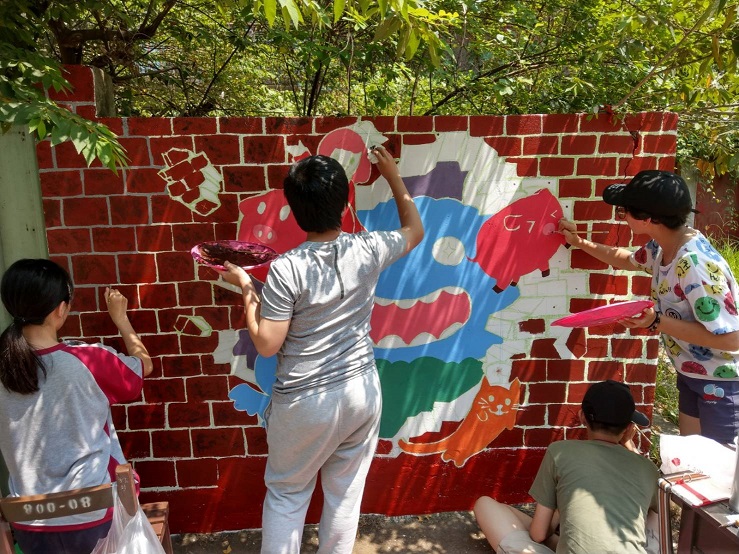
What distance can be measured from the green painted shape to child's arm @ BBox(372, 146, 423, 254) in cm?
70

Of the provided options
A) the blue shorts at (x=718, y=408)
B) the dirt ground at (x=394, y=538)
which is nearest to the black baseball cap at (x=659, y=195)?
the blue shorts at (x=718, y=408)

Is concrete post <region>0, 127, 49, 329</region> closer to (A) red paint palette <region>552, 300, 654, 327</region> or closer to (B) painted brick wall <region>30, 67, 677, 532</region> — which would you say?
(B) painted brick wall <region>30, 67, 677, 532</region>

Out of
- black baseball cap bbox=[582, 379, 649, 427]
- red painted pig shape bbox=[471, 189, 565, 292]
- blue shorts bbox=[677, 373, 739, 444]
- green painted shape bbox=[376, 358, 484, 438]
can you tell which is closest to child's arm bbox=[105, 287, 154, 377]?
green painted shape bbox=[376, 358, 484, 438]

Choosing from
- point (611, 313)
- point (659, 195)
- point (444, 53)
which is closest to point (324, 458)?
point (611, 313)

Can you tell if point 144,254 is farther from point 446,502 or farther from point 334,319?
point 446,502

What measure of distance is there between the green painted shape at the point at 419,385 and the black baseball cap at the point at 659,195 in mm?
1050

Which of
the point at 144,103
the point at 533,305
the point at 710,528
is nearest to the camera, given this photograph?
the point at 710,528

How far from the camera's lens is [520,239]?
2.85 m

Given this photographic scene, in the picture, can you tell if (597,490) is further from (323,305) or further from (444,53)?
(444,53)

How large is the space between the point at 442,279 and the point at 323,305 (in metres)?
0.94

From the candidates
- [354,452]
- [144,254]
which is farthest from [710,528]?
[144,254]

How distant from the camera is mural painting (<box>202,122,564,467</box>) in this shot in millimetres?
2738

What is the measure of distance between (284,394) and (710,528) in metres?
1.42

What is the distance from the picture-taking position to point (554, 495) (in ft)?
7.82
